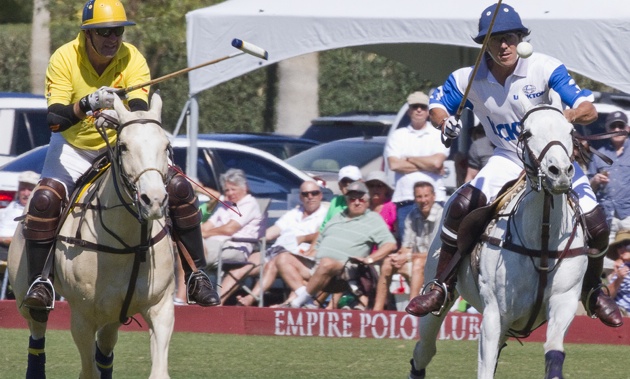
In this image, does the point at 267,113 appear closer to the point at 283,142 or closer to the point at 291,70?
the point at 291,70

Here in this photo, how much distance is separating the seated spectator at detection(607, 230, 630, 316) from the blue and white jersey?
3.99 meters

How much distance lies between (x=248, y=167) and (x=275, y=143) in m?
3.50

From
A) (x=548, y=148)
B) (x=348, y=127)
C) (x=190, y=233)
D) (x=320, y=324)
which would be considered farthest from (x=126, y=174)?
(x=348, y=127)

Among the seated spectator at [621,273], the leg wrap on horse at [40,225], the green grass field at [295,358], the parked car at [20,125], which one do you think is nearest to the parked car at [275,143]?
the parked car at [20,125]

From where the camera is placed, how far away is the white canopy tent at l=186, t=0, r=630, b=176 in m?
12.0

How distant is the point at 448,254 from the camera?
7.60m

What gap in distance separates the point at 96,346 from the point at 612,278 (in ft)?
16.6

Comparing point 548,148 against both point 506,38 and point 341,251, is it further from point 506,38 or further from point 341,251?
point 341,251

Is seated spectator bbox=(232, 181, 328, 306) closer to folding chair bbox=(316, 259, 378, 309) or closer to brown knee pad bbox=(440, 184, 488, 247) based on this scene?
folding chair bbox=(316, 259, 378, 309)

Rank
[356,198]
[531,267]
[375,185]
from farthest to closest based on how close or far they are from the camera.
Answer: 1. [375,185]
2. [356,198]
3. [531,267]

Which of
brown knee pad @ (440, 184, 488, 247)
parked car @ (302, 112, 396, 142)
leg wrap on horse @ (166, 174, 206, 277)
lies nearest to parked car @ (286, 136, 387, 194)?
parked car @ (302, 112, 396, 142)

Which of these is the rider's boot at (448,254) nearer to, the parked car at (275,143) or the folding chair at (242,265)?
the folding chair at (242,265)

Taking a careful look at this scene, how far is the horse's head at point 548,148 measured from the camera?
6383mm

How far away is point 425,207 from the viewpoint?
1197cm
